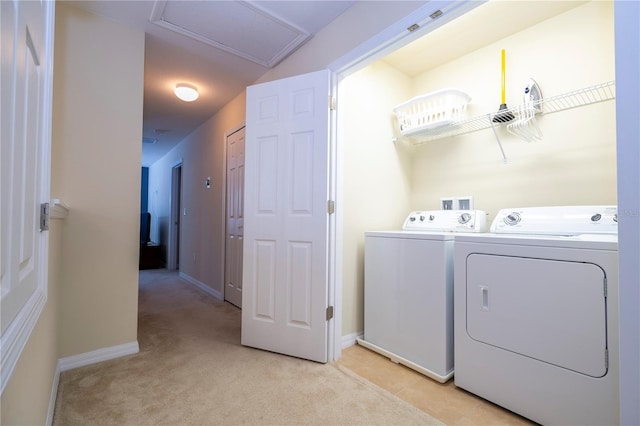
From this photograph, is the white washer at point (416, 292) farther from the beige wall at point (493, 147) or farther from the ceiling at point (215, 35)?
the ceiling at point (215, 35)

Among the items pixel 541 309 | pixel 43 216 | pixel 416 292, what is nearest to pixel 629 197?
pixel 541 309

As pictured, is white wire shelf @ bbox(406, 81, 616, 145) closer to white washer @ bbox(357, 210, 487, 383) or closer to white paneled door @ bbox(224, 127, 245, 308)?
white washer @ bbox(357, 210, 487, 383)

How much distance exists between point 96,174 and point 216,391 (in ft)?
5.31

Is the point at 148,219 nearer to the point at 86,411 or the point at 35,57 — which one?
the point at 86,411

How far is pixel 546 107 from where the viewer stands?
1891 millimetres

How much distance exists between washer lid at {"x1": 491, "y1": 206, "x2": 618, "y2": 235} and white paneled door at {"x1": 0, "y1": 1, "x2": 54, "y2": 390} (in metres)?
2.10

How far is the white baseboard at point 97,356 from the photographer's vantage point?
1.81 m

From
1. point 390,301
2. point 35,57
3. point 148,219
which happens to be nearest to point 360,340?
point 390,301

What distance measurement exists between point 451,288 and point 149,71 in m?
3.27

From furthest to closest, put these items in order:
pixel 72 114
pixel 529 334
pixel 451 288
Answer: pixel 72 114 → pixel 451 288 → pixel 529 334

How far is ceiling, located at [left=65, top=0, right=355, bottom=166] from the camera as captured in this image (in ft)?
6.34

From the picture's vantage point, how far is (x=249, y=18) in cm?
205

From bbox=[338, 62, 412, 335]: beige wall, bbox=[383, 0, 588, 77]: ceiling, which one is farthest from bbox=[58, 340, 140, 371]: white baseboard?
bbox=[383, 0, 588, 77]: ceiling

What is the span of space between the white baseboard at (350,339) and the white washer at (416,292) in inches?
2.0
